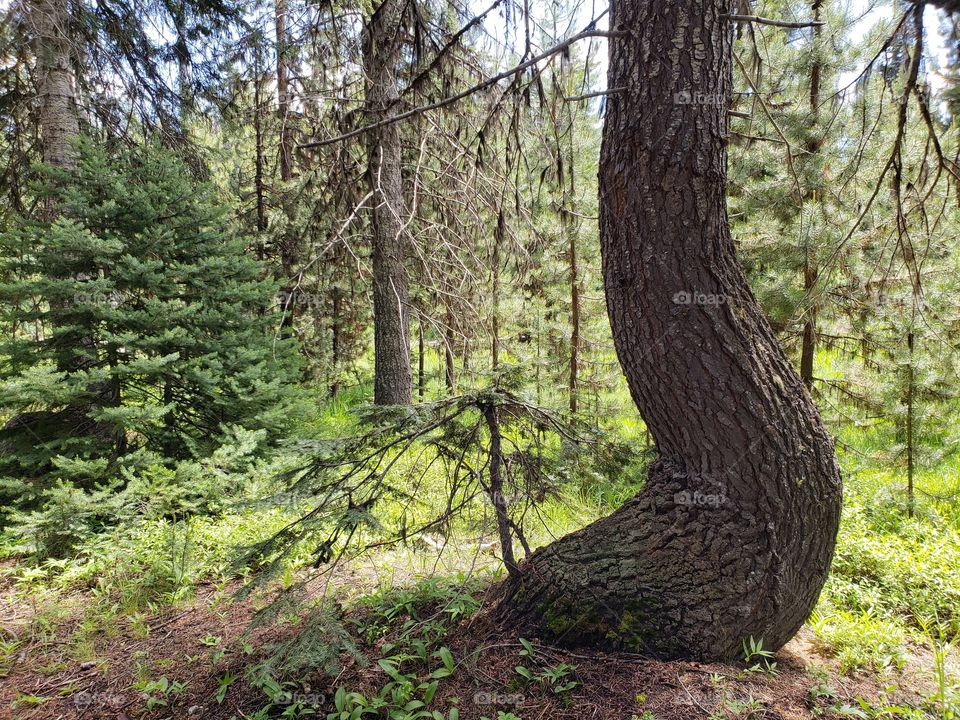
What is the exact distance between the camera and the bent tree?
6.76ft

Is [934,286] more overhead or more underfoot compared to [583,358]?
more overhead

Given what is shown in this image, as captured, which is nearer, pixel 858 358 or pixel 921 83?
pixel 921 83

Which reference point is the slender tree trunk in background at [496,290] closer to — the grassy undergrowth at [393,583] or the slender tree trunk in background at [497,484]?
the slender tree trunk in background at [497,484]

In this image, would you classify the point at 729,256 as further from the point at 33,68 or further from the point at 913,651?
the point at 33,68

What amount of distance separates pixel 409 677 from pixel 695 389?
1811 mm

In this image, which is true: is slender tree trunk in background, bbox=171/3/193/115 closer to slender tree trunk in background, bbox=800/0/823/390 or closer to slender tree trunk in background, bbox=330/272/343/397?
slender tree trunk in background, bbox=330/272/343/397

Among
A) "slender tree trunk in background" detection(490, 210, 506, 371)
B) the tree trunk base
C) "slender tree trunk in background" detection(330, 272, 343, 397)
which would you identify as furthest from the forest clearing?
"slender tree trunk in background" detection(330, 272, 343, 397)

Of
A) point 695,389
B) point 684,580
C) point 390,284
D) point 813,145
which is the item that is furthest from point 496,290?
point 684,580

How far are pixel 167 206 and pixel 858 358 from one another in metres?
7.27

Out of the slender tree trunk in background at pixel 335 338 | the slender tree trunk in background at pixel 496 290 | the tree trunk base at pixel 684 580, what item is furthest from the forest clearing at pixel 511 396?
the slender tree trunk in background at pixel 335 338

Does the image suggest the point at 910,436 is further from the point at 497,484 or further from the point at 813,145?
the point at 497,484

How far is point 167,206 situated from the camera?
5.01m

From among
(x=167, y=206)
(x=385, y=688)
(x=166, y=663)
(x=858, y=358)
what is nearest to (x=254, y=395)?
(x=167, y=206)

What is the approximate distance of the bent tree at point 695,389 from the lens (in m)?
2.06
